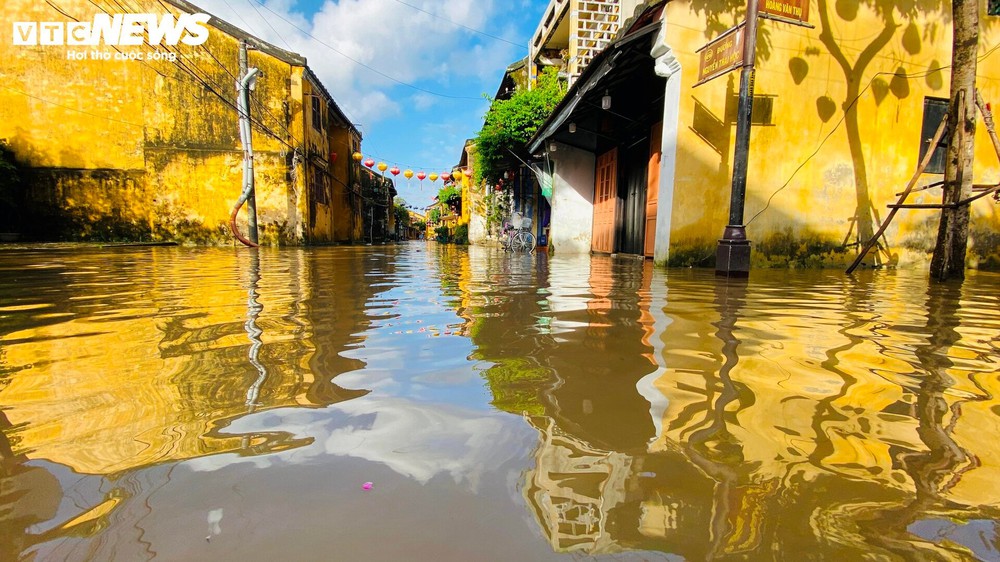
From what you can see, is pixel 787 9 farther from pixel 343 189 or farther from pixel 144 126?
pixel 343 189

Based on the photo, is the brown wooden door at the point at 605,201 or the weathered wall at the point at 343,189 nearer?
the brown wooden door at the point at 605,201

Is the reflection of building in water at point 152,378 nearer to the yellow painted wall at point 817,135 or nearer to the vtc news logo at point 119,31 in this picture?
the yellow painted wall at point 817,135

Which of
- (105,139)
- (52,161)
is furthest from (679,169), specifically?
(52,161)

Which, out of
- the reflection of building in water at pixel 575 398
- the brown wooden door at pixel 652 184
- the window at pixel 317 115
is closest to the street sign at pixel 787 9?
the brown wooden door at pixel 652 184

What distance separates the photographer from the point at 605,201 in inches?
411

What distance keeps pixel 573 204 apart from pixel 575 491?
426 inches

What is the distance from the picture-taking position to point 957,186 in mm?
4867

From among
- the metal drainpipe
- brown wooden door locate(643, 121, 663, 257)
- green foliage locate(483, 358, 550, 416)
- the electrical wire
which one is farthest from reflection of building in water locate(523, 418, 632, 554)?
the metal drainpipe

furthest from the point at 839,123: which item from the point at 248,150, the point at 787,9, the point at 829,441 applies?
the point at 248,150

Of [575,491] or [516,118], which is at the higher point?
[516,118]

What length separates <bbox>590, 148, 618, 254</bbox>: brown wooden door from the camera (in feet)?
32.8

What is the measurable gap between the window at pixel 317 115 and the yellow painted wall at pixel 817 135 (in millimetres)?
15137

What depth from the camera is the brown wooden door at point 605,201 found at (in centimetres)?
998

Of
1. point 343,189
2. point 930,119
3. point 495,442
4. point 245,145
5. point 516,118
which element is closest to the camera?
point 495,442
